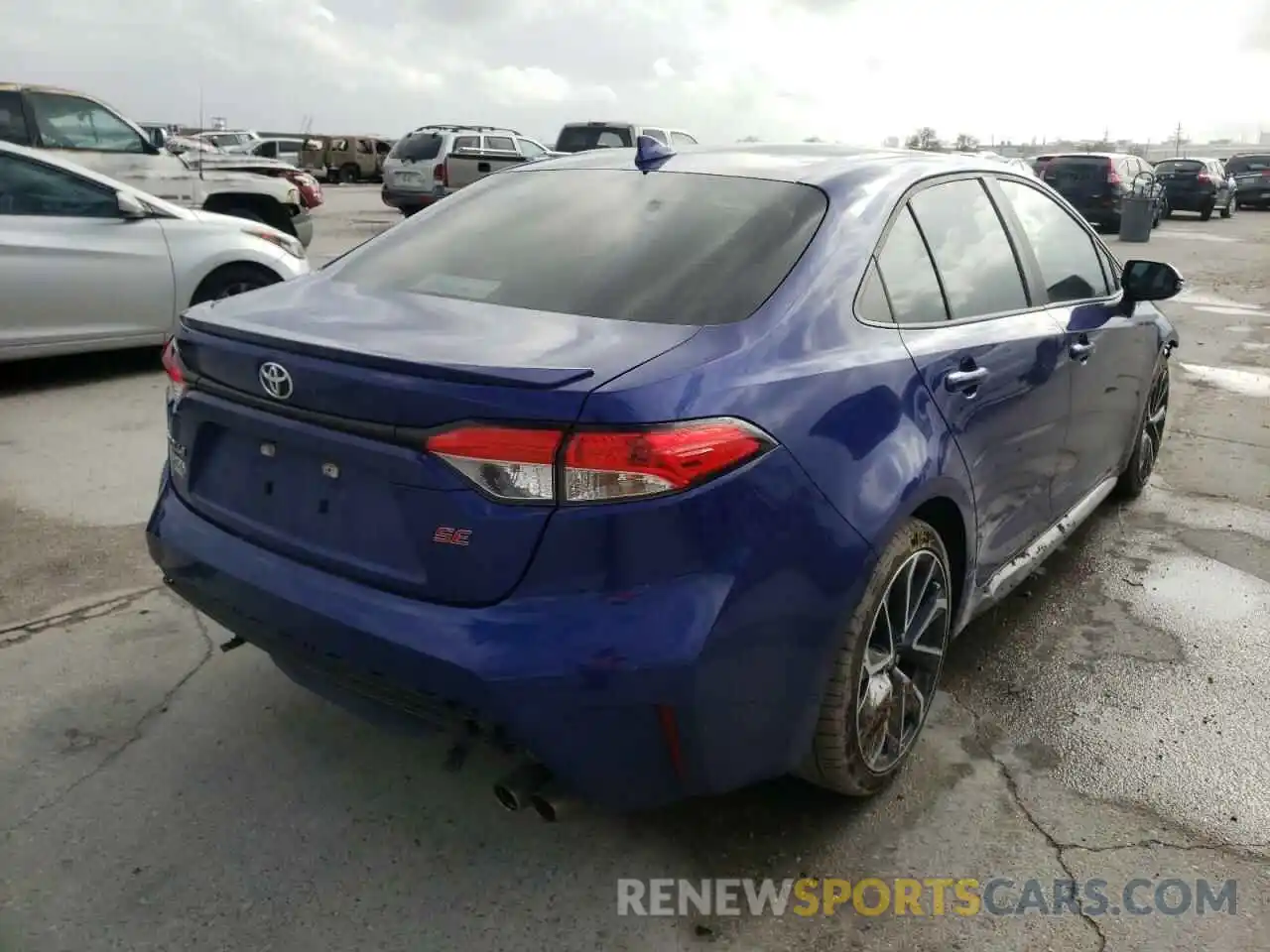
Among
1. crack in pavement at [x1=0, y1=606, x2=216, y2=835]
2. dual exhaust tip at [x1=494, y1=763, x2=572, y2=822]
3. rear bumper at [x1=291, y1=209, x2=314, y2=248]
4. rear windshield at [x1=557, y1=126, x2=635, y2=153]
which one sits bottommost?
crack in pavement at [x1=0, y1=606, x2=216, y2=835]

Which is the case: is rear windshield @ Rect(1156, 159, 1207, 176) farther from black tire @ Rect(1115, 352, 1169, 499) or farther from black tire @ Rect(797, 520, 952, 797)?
black tire @ Rect(797, 520, 952, 797)

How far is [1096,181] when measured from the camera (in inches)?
838

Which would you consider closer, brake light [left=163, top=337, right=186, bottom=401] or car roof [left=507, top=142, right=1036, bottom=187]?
brake light [left=163, top=337, right=186, bottom=401]

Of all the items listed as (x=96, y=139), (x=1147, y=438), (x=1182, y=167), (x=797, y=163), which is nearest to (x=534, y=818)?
(x=797, y=163)

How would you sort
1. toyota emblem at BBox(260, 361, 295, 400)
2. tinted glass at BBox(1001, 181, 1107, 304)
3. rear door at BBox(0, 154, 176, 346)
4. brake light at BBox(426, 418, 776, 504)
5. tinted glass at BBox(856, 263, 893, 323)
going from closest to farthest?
brake light at BBox(426, 418, 776, 504)
toyota emblem at BBox(260, 361, 295, 400)
tinted glass at BBox(856, 263, 893, 323)
tinted glass at BBox(1001, 181, 1107, 304)
rear door at BBox(0, 154, 176, 346)

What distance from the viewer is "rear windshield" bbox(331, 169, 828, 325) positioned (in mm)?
2465

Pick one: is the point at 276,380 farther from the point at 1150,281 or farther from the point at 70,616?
the point at 1150,281

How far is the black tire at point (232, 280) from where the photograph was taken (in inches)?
283

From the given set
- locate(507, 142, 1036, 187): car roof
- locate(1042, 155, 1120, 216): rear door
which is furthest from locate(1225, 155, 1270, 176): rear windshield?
locate(507, 142, 1036, 187): car roof

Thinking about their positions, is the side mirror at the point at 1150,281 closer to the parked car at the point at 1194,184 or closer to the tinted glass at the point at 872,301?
the tinted glass at the point at 872,301

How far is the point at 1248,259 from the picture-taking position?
58.5ft

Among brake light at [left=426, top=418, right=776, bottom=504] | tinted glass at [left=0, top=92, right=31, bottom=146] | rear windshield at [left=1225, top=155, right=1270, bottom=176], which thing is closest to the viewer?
brake light at [left=426, top=418, right=776, bottom=504]

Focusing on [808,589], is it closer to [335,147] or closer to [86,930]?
[86,930]

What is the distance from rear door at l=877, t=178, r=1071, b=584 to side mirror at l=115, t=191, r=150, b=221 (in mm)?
5511
